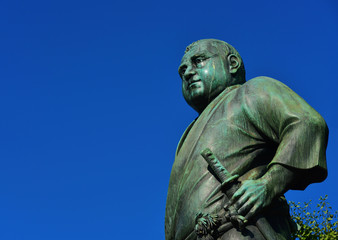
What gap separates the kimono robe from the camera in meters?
4.38

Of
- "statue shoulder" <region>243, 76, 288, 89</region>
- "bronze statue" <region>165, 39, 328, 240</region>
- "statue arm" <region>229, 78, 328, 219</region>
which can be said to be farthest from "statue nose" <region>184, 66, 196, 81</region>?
"statue arm" <region>229, 78, 328, 219</region>

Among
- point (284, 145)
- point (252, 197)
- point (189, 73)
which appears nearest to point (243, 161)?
point (284, 145)

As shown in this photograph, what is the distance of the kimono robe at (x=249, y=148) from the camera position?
4.38m

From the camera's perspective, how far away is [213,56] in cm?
570

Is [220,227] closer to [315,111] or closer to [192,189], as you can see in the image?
[192,189]

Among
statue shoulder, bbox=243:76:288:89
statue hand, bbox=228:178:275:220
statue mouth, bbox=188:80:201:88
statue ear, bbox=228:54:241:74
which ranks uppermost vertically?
statue ear, bbox=228:54:241:74

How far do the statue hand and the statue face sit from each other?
1575mm

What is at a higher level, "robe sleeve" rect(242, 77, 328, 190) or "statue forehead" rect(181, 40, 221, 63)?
"statue forehead" rect(181, 40, 221, 63)

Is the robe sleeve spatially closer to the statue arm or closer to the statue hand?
the statue arm

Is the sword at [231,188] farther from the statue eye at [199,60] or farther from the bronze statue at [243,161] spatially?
the statue eye at [199,60]

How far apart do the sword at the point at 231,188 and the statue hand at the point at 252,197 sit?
57mm

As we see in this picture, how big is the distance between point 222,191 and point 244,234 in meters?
0.44

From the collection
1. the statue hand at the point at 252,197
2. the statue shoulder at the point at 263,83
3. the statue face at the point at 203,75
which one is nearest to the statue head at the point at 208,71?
the statue face at the point at 203,75

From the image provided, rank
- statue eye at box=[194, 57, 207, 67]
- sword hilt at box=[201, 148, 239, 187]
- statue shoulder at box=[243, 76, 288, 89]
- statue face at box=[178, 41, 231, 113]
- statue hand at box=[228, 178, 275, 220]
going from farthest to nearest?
statue eye at box=[194, 57, 207, 67], statue face at box=[178, 41, 231, 113], statue shoulder at box=[243, 76, 288, 89], sword hilt at box=[201, 148, 239, 187], statue hand at box=[228, 178, 275, 220]
